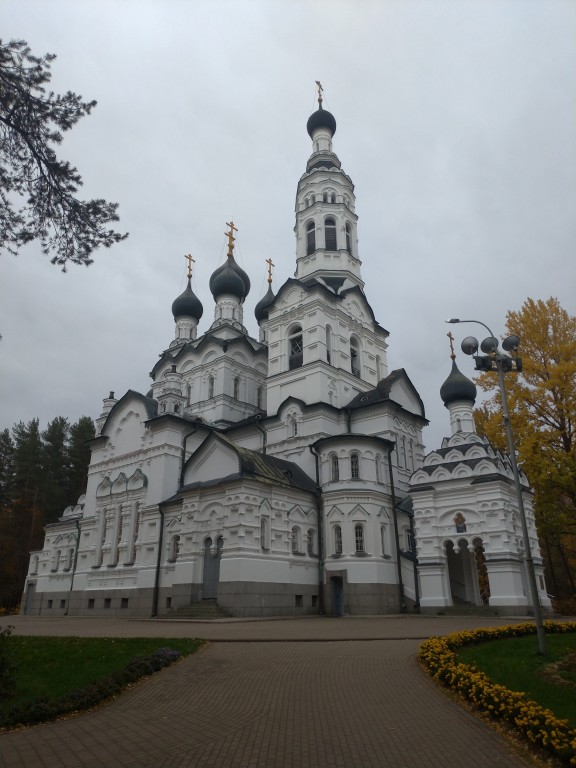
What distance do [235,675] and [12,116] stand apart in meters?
9.78

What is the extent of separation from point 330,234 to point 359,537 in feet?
64.0

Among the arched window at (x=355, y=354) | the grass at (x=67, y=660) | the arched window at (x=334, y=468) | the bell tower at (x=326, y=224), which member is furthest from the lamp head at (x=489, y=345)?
the bell tower at (x=326, y=224)

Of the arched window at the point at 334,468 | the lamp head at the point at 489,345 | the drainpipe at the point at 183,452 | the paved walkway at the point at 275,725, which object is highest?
the drainpipe at the point at 183,452

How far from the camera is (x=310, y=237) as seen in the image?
3694 cm

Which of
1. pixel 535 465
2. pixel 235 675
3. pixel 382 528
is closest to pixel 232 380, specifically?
pixel 382 528

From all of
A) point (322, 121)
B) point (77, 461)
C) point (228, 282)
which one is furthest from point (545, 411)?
point (77, 461)

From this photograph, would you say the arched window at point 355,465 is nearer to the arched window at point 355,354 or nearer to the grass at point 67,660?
the arched window at point 355,354

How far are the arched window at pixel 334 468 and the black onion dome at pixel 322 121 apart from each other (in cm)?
2516

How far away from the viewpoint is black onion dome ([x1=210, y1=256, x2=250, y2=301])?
41188 mm

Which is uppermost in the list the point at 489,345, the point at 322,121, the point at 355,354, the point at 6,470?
the point at 322,121

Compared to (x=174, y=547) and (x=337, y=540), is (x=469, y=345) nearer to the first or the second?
(x=337, y=540)

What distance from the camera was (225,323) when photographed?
39656 mm

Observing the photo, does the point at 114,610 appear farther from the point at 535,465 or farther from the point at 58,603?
the point at 535,465

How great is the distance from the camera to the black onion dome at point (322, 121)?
40.9 meters
